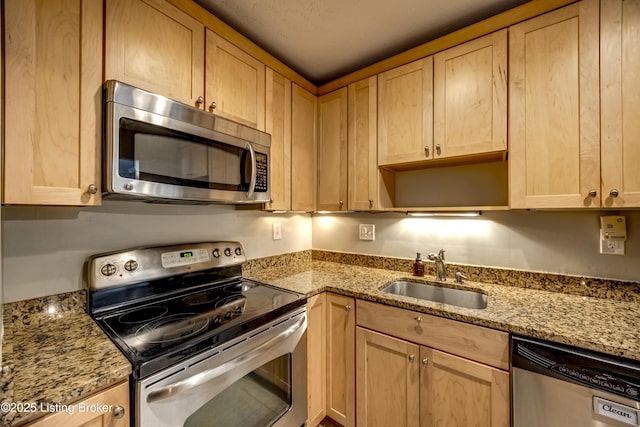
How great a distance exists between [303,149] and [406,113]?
73 centimetres

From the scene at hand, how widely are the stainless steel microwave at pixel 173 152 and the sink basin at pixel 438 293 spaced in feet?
3.49

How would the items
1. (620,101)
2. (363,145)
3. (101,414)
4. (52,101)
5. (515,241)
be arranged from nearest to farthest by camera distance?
(101,414)
(52,101)
(620,101)
(515,241)
(363,145)

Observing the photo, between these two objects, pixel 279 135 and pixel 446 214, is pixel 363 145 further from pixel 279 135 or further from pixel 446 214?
pixel 446 214

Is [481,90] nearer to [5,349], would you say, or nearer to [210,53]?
[210,53]

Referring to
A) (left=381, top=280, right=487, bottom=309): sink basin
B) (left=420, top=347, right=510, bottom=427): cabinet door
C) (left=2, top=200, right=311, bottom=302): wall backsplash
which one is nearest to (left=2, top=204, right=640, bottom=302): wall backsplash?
(left=2, top=200, right=311, bottom=302): wall backsplash

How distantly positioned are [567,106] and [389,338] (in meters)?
1.37

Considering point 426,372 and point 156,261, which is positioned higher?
point 156,261

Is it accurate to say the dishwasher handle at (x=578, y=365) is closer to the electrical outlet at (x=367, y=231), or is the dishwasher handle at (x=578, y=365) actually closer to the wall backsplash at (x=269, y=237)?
the wall backsplash at (x=269, y=237)

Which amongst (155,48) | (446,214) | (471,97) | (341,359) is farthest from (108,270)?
(471,97)

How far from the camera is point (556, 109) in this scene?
1251mm

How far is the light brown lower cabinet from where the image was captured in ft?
3.71

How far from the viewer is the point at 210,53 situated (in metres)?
1.38

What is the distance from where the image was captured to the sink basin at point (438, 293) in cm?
158

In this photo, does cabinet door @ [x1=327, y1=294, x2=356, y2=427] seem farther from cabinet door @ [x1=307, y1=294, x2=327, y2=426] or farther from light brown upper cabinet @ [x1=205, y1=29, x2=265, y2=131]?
light brown upper cabinet @ [x1=205, y1=29, x2=265, y2=131]
